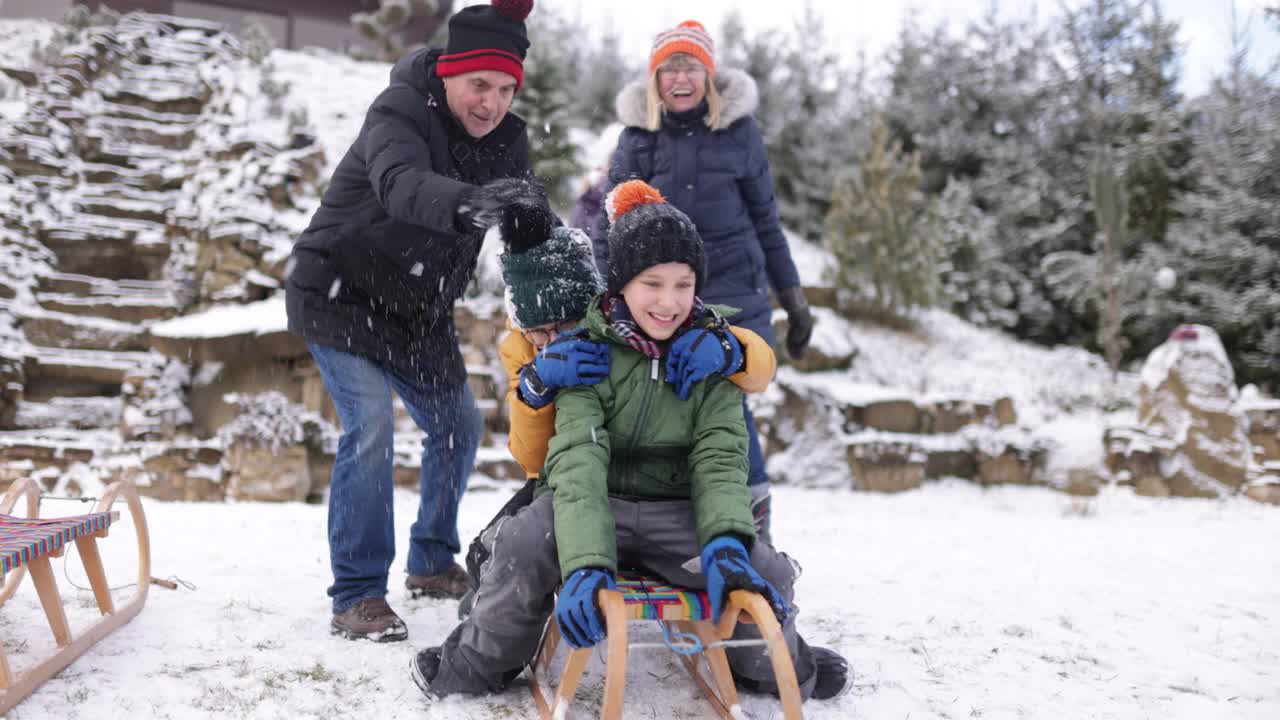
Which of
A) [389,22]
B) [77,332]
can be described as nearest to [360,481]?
[77,332]

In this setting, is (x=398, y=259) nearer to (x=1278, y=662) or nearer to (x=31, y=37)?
(x=1278, y=662)

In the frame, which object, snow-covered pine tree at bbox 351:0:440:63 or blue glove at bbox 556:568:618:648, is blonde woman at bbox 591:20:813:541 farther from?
snow-covered pine tree at bbox 351:0:440:63

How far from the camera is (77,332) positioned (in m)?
8.89

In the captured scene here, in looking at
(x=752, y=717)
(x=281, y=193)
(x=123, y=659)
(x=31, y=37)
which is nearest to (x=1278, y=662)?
(x=752, y=717)

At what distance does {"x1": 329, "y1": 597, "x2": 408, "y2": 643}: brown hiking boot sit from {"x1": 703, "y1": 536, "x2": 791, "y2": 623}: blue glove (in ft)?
3.76

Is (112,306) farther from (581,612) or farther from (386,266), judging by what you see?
(581,612)

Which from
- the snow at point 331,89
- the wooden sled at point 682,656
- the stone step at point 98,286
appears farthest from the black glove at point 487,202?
the snow at point 331,89

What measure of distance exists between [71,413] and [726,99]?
8079 mm

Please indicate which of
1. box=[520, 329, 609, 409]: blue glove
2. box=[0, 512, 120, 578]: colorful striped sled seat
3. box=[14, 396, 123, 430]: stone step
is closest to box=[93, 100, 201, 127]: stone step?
box=[14, 396, 123, 430]: stone step

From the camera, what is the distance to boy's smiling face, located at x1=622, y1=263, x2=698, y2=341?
2.14 metres

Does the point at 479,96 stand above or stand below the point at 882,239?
below

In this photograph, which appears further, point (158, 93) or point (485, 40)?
point (158, 93)

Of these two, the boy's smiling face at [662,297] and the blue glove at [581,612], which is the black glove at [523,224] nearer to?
the boy's smiling face at [662,297]

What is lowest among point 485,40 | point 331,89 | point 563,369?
point 563,369
